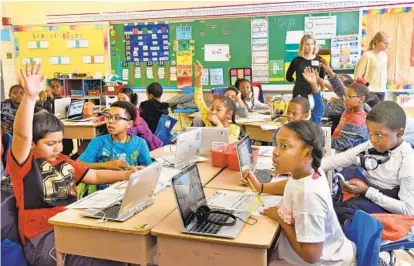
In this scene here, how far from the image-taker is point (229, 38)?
7203 millimetres

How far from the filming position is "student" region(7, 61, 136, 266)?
6.03 ft

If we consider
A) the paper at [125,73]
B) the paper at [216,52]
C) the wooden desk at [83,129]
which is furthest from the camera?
the paper at [125,73]

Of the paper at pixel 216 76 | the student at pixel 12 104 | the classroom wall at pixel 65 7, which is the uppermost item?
the classroom wall at pixel 65 7

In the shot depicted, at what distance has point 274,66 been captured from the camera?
706 cm

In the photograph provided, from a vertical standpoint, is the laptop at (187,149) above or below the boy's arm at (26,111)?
below

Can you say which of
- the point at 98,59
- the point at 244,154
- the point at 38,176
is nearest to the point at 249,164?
the point at 244,154

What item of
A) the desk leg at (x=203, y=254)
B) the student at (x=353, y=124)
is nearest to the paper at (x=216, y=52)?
the student at (x=353, y=124)

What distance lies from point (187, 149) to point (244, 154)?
1.40 feet

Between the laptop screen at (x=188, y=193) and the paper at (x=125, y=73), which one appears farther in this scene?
the paper at (x=125, y=73)

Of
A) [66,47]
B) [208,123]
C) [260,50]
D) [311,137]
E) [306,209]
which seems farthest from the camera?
[66,47]

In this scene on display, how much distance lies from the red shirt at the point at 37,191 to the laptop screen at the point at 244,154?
3.11 feet

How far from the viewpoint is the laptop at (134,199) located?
1.82 meters

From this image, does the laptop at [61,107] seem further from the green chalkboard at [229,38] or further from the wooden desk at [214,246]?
the wooden desk at [214,246]

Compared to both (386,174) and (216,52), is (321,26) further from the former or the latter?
(386,174)
